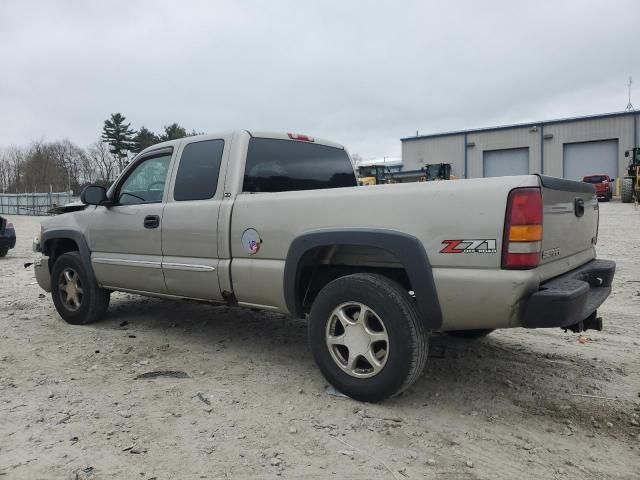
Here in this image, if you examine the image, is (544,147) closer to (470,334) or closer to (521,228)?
(470,334)

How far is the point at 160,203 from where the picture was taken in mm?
4602

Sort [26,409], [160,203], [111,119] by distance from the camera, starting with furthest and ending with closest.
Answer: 1. [111,119]
2. [160,203]
3. [26,409]

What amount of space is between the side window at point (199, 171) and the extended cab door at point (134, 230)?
0.22 m

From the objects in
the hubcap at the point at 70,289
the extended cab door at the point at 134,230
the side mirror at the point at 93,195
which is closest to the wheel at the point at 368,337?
the extended cab door at the point at 134,230

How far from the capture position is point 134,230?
4754mm

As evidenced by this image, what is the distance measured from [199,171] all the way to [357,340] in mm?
2122

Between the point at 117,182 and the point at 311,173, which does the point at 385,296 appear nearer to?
the point at 311,173

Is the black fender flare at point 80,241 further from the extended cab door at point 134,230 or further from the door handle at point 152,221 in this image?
the door handle at point 152,221

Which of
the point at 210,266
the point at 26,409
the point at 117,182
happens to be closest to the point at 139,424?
the point at 26,409

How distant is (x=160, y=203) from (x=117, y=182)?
2.52 ft

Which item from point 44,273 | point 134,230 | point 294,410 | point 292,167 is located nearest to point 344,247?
point 294,410

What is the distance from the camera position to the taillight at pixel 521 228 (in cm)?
271

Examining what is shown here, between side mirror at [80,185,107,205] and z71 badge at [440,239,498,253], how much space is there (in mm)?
3587

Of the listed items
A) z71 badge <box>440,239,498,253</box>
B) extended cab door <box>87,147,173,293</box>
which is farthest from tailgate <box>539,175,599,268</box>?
extended cab door <box>87,147,173,293</box>
